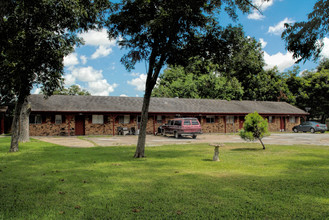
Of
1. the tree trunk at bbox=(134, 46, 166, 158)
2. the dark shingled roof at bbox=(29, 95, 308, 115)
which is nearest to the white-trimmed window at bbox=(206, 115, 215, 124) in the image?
the dark shingled roof at bbox=(29, 95, 308, 115)

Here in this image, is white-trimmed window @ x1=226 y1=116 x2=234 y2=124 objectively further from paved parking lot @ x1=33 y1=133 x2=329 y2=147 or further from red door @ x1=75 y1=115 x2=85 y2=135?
red door @ x1=75 y1=115 x2=85 y2=135

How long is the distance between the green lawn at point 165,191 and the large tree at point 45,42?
5568 mm

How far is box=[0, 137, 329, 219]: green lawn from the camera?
183 inches

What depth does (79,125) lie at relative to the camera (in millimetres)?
31438

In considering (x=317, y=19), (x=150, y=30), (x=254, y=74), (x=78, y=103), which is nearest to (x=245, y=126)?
(x=150, y=30)

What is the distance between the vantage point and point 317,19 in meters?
5.02

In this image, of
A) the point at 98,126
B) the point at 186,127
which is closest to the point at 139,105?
the point at 98,126

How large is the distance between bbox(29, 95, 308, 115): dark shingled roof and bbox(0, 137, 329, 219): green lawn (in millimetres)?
22315

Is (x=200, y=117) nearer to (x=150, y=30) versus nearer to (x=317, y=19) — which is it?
(x=150, y=30)

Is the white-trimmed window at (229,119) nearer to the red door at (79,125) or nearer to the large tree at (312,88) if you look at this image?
the large tree at (312,88)

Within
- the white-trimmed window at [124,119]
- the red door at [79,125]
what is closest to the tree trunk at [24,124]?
the red door at [79,125]

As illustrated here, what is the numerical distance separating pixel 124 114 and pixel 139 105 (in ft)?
9.28

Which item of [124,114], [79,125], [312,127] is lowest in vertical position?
[312,127]

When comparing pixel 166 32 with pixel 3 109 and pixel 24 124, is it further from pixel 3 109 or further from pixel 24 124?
pixel 3 109
